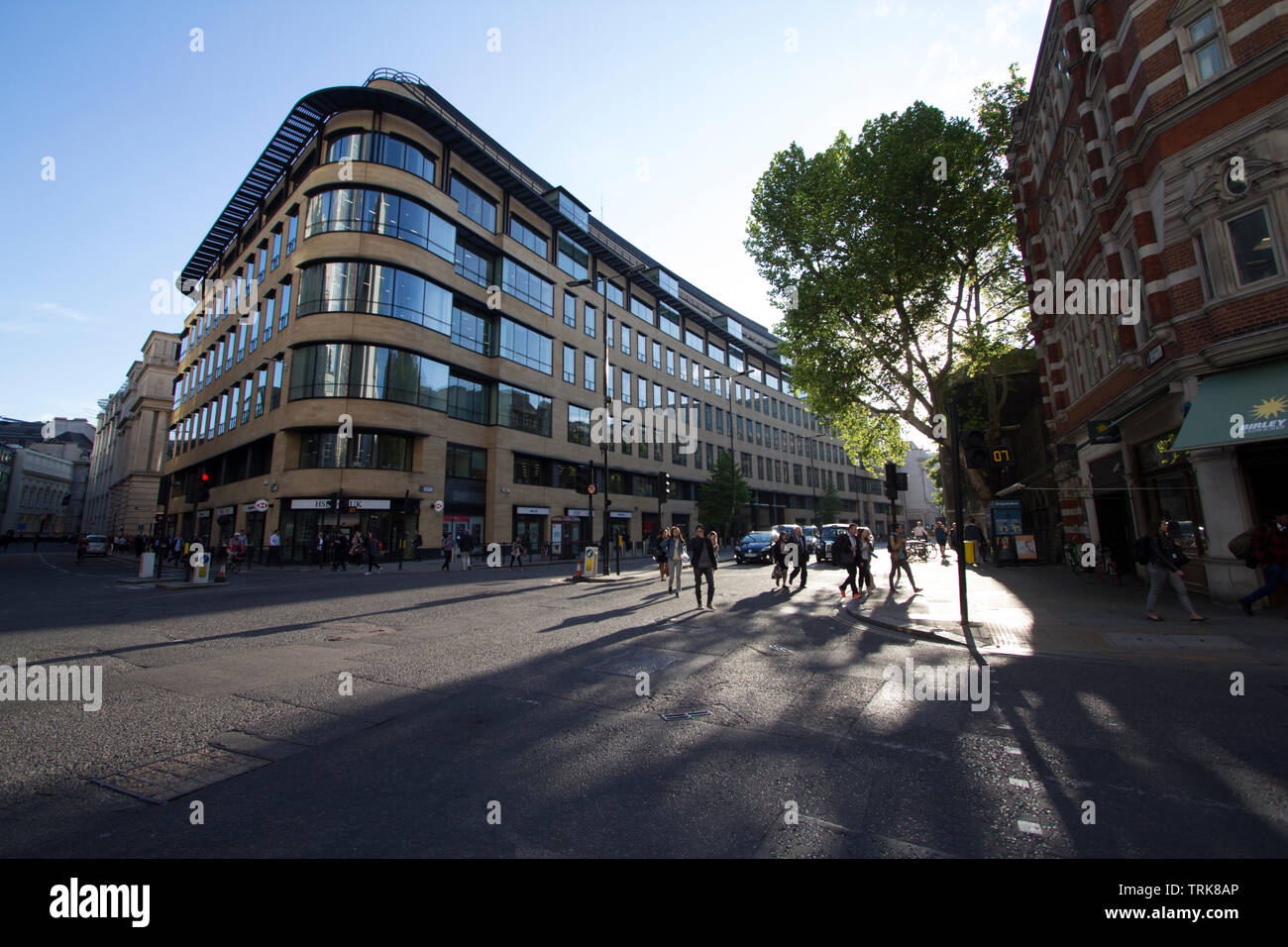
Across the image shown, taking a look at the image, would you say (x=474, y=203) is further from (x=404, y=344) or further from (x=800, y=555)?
(x=800, y=555)

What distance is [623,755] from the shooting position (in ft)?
13.3

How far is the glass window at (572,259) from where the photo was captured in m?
43.3

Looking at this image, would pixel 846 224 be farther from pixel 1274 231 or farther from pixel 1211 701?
pixel 1211 701

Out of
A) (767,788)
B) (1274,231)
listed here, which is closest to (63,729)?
→ (767,788)

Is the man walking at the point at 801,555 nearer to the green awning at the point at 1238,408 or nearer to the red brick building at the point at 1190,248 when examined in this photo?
the red brick building at the point at 1190,248

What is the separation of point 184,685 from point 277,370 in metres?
33.0

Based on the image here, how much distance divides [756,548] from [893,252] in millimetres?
14674

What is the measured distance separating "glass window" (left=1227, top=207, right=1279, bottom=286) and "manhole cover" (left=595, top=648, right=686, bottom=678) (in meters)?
12.6

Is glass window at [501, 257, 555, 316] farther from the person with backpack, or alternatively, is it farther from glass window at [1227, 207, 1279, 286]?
the person with backpack

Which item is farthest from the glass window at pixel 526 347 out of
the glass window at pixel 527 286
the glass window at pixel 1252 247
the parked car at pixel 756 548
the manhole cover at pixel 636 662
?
the glass window at pixel 1252 247

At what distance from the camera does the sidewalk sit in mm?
7422

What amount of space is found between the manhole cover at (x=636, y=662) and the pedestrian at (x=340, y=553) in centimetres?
2183

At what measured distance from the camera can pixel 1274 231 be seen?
9984 mm
